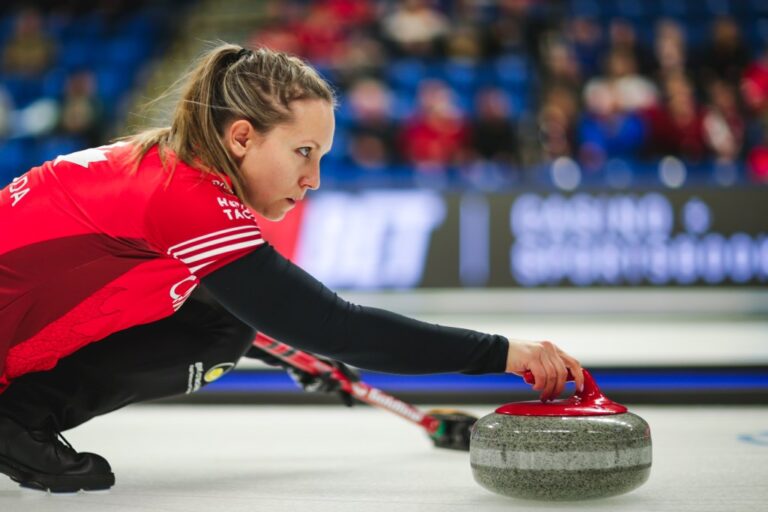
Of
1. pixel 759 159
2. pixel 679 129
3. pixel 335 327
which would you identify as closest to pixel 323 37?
pixel 679 129

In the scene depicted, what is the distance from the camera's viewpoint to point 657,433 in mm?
2896

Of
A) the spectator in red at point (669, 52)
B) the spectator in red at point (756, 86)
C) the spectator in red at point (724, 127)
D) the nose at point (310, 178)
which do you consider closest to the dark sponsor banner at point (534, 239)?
the spectator in red at point (724, 127)

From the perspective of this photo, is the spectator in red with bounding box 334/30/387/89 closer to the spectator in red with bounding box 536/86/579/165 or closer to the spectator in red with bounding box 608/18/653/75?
the spectator in red with bounding box 536/86/579/165

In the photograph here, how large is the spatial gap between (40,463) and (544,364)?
1046mm

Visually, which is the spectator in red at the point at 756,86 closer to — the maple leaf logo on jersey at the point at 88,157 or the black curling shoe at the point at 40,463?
the maple leaf logo on jersey at the point at 88,157

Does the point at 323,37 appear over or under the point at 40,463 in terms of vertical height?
over

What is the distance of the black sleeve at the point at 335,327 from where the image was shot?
5.74ft

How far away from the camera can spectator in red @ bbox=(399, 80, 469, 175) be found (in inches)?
270

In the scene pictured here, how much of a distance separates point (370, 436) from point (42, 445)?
3.85 ft

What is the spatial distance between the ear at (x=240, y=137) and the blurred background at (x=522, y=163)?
1639mm

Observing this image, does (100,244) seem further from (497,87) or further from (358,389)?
(497,87)

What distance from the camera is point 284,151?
1871 millimetres

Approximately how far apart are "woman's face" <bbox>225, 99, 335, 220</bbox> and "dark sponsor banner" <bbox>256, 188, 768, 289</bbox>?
3639 mm

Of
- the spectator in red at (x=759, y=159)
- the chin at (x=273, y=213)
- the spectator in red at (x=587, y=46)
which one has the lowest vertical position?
the chin at (x=273, y=213)
